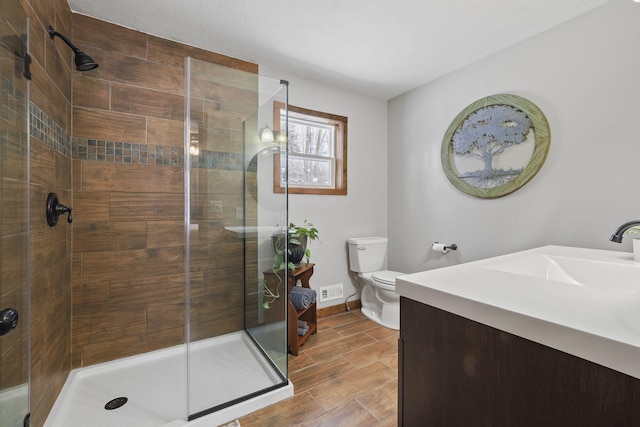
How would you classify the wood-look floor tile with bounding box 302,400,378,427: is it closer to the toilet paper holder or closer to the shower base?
the shower base

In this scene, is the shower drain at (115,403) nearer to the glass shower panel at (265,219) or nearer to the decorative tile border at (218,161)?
the glass shower panel at (265,219)

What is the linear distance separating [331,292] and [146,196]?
1788mm

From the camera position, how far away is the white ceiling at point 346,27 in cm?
168

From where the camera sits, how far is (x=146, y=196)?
1.98m

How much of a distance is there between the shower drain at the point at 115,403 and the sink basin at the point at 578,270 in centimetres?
202

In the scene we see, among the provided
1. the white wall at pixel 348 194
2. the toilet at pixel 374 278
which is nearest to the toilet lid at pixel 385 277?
the toilet at pixel 374 278

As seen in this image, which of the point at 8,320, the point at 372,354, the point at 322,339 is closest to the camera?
the point at 8,320

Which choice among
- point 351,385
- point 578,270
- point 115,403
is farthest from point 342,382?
point 578,270

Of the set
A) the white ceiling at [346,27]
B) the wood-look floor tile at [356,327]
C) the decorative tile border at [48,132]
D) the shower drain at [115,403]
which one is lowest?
the shower drain at [115,403]

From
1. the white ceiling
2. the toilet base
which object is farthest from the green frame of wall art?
the toilet base

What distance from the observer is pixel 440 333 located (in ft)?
2.48

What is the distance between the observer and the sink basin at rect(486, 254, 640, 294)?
1.18 m

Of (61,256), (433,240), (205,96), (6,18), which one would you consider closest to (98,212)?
(61,256)

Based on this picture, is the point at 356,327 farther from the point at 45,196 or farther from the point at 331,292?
the point at 45,196
